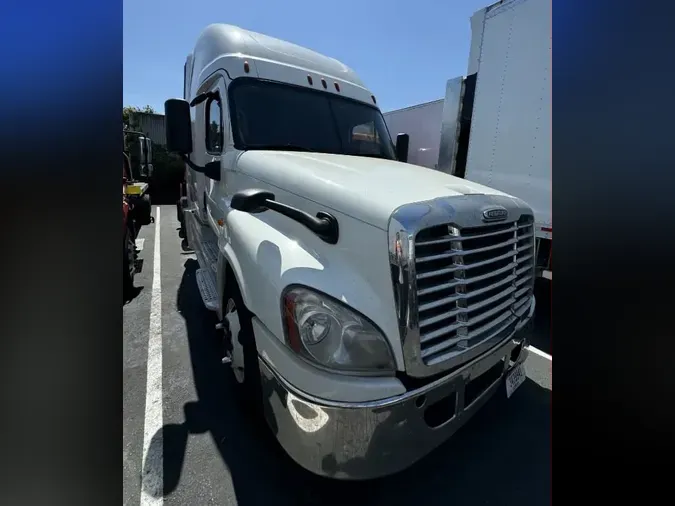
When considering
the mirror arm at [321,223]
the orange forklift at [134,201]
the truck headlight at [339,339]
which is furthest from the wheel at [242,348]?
the orange forklift at [134,201]

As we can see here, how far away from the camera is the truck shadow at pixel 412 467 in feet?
6.83

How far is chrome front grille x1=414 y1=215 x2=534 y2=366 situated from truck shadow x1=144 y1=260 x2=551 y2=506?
2.03 ft

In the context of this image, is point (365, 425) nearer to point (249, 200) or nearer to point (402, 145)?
point (249, 200)

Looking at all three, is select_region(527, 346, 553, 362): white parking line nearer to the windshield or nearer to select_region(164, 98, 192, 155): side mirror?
the windshield

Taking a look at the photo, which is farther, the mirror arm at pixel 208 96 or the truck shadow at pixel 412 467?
the mirror arm at pixel 208 96

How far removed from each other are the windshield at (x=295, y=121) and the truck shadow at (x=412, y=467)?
2189mm

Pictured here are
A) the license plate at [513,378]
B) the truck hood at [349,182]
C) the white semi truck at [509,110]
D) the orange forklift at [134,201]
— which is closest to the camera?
the truck hood at [349,182]

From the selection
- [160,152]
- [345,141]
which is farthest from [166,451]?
[160,152]

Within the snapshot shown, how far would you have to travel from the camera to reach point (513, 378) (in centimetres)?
236

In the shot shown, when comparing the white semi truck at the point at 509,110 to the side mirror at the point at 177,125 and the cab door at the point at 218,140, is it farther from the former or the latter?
the side mirror at the point at 177,125

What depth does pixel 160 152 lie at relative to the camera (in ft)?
52.4

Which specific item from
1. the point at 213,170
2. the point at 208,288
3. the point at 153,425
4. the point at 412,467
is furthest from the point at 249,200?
the point at 412,467
